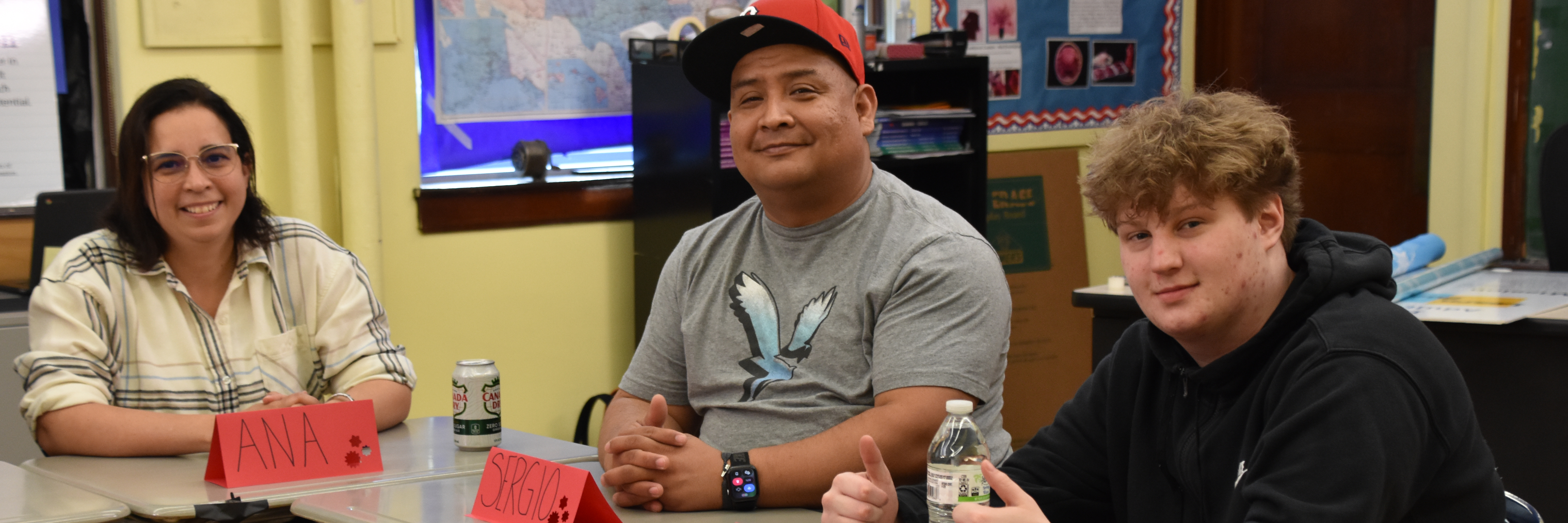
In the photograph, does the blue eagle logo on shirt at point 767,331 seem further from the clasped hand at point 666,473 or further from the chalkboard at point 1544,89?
the chalkboard at point 1544,89

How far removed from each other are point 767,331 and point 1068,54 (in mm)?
3229

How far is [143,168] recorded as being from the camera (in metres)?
2.17

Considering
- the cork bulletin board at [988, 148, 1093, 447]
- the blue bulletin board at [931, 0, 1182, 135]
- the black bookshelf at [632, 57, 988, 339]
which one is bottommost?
the cork bulletin board at [988, 148, 1093, 447]

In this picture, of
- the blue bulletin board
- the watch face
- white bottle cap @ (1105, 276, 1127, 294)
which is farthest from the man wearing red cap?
the blue bulletin board

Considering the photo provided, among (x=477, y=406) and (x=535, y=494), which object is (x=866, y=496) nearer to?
(x=535, y=494)

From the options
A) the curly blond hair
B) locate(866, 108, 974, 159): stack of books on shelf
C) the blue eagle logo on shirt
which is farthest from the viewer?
locate(866, 108, 974, 159): stack of books on shelf

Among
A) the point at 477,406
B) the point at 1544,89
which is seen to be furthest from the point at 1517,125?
the point at 477,406

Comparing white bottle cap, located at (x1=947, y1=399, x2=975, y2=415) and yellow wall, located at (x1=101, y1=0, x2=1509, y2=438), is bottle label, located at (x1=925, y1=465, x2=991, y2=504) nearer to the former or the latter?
white bottle cap, located at (x1=947, y1=399, x2=975, y2=415)

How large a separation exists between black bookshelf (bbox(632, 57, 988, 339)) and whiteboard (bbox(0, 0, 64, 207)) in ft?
4.87

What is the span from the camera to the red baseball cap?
190 centimetres

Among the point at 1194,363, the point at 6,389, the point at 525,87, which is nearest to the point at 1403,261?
the point at 1194,363

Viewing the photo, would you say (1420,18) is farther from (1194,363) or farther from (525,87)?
(1194,363)

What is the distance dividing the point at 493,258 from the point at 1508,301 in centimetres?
258

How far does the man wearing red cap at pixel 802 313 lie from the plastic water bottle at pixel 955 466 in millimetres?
229
